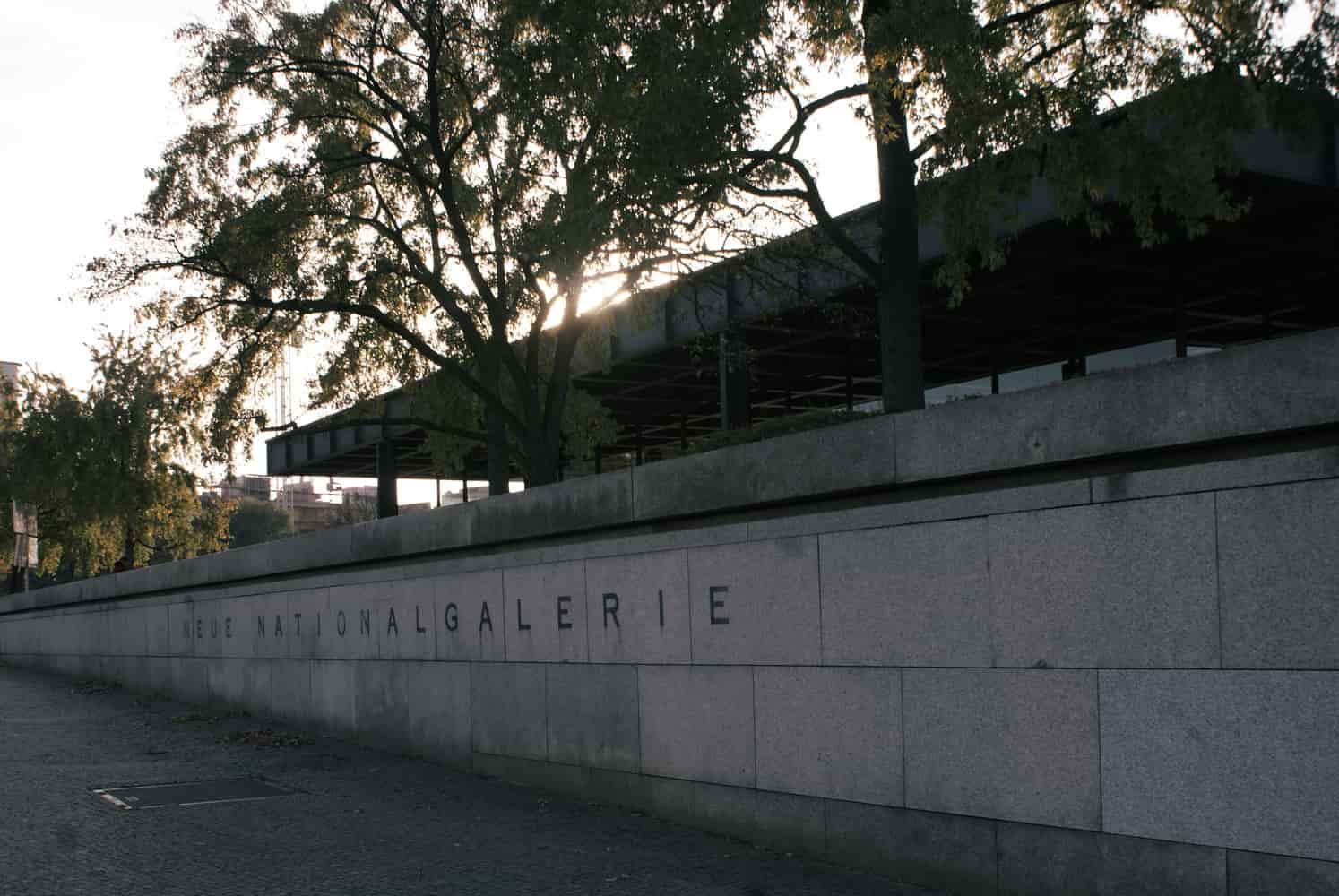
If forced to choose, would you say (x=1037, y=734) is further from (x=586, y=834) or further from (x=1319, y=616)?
(x=586, y=834)

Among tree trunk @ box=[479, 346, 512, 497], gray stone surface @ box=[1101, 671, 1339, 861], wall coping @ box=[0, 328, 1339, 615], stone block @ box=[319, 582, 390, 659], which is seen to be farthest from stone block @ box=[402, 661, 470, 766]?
gray stone surface @ box=[1101, 671, 1339, 861]

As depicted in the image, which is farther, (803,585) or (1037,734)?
(803,585)

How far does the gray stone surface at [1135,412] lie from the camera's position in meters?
5.38

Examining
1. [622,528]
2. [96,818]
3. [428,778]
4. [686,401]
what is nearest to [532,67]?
[622,528]

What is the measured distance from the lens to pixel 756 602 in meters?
8.32

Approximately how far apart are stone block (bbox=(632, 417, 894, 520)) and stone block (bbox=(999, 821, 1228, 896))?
2.03m

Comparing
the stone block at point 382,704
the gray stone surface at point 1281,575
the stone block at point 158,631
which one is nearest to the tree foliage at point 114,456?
the stone block at point 158,631

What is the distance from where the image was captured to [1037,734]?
646cm

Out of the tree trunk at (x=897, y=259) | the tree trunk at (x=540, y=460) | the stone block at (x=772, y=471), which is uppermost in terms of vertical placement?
the tree trunk at (x=897, y=259)

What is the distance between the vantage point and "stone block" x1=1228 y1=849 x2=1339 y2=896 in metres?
5.27

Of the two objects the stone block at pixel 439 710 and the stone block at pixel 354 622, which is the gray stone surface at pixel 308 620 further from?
the stone block at pixel 439 710

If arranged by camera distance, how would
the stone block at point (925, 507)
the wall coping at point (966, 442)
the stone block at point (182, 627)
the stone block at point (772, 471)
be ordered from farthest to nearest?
the stone block at point (182, 627), the stone block at point (772, 471), the stone block at point (925, 507), the wall coping at point (966, 442)

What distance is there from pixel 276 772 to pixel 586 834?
4312mm

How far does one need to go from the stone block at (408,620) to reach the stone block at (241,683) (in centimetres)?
372
